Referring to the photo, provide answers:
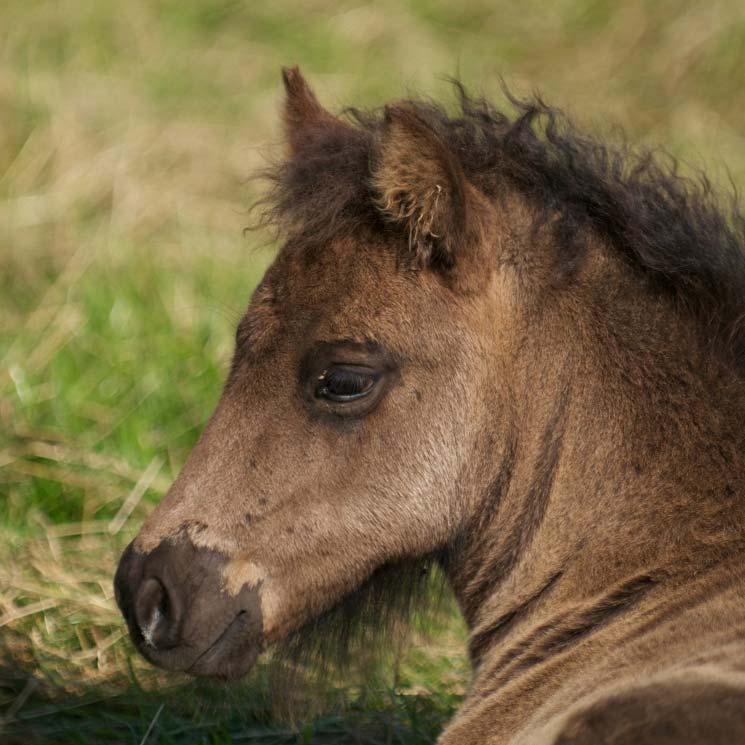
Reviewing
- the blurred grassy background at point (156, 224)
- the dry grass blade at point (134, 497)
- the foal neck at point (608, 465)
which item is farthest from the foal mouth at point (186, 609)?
the dry grass blade at point (134, 497)

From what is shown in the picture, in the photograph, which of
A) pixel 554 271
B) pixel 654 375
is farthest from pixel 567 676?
pixel 554 271

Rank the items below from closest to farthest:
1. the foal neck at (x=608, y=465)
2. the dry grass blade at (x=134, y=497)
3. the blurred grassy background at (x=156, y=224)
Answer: the foal neck at (x=608, y=465)
the blurred grassy background at (x=156, y=224)
the dry grass blade at (x=134, y=497)

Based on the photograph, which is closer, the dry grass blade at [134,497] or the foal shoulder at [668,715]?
the foal shoulder at [668,715]

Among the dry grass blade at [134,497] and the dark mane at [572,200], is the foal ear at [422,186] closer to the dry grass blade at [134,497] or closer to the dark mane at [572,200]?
the dark mane at [572,200]

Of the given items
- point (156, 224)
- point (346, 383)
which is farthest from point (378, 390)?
point (156, 224)

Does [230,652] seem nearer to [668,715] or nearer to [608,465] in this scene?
[608,465]

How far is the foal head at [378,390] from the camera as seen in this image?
10.3ft

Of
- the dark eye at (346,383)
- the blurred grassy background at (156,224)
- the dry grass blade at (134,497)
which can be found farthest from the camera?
the dry grass blade at (134,497)

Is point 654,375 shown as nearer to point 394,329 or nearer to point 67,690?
point 394,329

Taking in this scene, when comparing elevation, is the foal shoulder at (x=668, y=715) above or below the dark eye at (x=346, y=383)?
below

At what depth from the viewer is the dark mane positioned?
3232 millimetres

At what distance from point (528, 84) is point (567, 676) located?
8.60 m

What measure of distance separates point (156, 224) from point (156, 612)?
523 centimetres

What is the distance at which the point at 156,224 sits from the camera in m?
8.04
